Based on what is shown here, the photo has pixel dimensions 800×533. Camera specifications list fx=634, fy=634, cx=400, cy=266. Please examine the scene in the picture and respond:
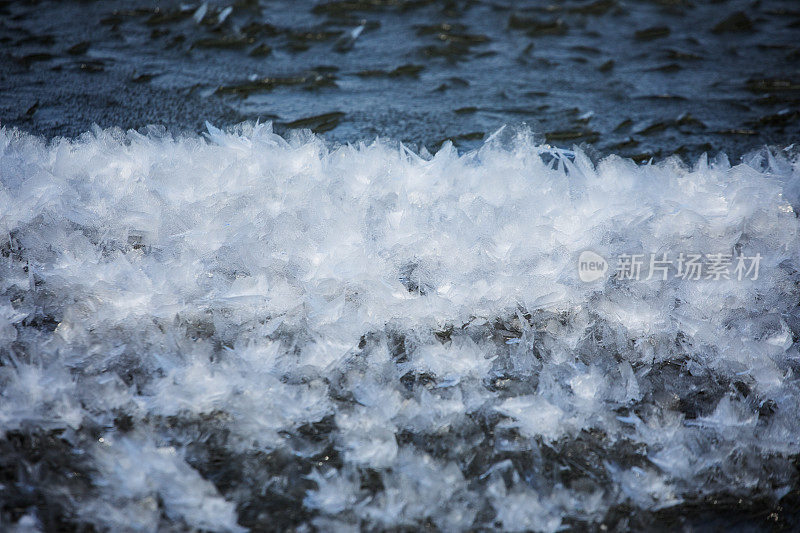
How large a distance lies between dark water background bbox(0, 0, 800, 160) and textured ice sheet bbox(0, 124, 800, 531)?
38 cm

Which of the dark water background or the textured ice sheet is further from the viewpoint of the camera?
the dark water background

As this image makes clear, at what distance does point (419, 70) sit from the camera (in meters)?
2.50

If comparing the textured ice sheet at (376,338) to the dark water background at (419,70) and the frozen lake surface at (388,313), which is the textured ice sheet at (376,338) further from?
the dark water background at (419,70)

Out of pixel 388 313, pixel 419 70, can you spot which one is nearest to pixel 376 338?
pixel 388 313

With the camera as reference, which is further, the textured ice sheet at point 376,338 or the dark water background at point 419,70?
the dark water background at point 419,70

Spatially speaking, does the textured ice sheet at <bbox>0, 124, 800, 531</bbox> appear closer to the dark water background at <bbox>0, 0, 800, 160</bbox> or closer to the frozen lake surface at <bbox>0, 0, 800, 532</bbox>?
the frozen lake surface at <bbox>0, 0, 800, 532</bbox>

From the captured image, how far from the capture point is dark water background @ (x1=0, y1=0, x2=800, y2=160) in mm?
2162

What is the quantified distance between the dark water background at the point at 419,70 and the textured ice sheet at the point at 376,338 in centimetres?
38

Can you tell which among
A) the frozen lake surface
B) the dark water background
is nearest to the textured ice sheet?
the frozen lake surface

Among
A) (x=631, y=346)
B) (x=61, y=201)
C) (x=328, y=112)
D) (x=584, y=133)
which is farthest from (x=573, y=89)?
(x=61, y=201)

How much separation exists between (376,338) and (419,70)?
4.84 feet

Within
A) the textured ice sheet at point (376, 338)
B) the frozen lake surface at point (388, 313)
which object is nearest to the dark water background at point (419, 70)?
the frozen lake surface at point (388, 313)

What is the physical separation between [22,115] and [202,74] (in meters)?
0.64

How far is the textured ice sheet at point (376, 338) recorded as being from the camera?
108 centimetres
